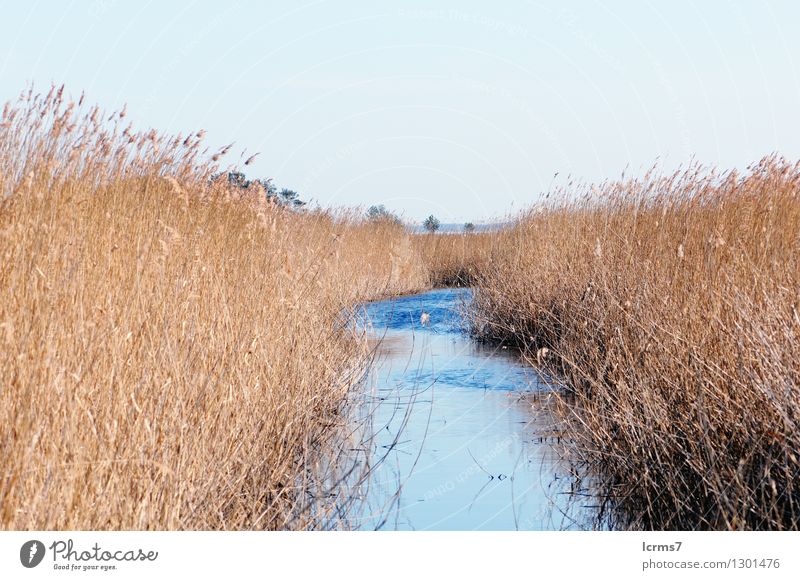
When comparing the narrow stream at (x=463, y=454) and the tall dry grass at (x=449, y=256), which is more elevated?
the tall dry grass at (x=449, y=256)

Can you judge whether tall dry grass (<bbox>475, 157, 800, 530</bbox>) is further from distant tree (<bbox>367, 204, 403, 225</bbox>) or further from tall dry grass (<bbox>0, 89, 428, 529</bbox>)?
distant tree (<bbox>367, 204, 403, 225</bbox>)

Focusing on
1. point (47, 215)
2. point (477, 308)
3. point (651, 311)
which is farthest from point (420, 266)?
point (47, 215)

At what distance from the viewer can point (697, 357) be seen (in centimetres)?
345

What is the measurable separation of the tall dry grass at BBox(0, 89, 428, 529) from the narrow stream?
0.99 ft

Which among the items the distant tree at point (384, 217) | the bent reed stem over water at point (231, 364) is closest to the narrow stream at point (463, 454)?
the bent reed stem over water at point (231, 364)

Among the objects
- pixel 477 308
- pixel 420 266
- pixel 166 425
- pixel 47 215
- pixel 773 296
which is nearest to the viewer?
pixel 166 425

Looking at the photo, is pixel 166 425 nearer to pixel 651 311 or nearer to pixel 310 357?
pixel 310 357

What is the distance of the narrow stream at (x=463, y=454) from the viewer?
3553 millimetres

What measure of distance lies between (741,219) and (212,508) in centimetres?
425

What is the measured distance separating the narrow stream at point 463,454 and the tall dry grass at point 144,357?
11.9 inches

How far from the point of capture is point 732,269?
445cm
